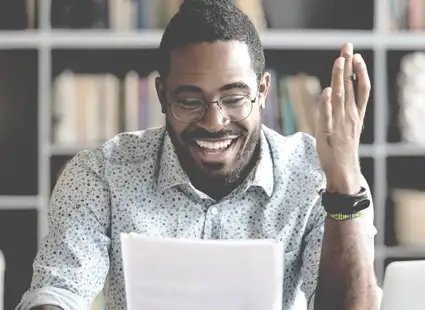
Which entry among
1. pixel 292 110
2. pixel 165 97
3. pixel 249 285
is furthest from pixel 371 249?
pixel 292 110

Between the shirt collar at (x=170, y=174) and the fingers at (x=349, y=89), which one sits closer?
the fingers at (x=349, y=89)

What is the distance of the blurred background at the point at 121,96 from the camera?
279 cm

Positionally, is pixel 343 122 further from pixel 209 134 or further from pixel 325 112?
pixel 209 134

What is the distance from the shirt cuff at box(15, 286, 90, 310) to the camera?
55.5 inches

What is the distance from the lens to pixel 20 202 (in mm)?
2783

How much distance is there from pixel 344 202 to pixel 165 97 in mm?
441

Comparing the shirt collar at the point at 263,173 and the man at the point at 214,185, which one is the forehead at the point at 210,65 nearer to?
the man at the point at 214,185

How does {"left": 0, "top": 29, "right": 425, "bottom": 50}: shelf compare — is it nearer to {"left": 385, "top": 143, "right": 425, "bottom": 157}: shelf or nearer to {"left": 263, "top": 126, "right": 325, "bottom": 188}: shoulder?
{"left": 385, "top": 143, "right": 425, "bottom": 157}: shelf

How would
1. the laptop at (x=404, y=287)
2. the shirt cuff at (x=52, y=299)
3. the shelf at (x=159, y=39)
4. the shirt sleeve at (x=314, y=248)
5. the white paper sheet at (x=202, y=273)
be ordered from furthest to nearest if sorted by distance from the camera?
the shelf at (x=159, y=39) → the shirt sleeve at (x=314, y=248) → the shirt cuff at (x=52, y=299) → the white paper sheet at (x=202, y=273) → the laptop at (x=404, y=287)

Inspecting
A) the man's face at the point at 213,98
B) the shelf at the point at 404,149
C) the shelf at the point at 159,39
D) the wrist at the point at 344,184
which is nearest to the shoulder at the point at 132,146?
the man's face at the point at 213,98

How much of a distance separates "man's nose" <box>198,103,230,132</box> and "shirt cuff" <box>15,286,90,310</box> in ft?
1.32

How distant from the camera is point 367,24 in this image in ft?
9.39

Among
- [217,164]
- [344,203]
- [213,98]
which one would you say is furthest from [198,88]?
[344,203]

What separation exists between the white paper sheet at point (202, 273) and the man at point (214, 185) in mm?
209
